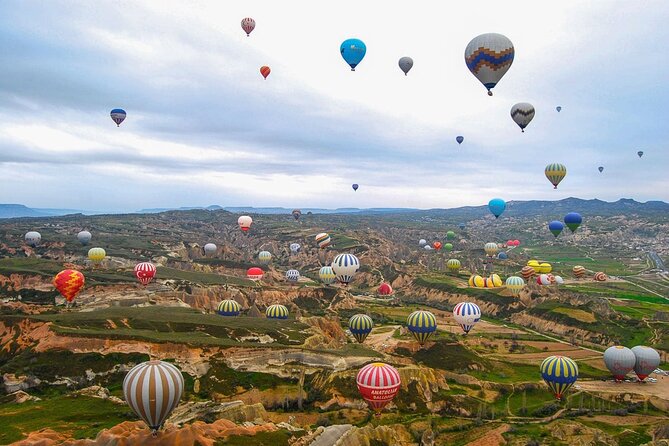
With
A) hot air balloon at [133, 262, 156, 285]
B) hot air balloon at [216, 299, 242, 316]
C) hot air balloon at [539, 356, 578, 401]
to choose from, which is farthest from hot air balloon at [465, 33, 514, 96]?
hot air balloon at [133, 262, 156, 285]

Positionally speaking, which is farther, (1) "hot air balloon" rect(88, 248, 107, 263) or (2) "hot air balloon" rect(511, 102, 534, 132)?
(1) "hot air balloon" rect(88, 248, 107, 263)

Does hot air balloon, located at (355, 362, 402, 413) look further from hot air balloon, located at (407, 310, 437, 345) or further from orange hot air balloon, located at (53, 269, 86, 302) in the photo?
orange hot air balloon, located at (53, 269, 86, 302)

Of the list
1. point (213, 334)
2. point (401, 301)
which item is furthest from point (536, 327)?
point (213, 334)

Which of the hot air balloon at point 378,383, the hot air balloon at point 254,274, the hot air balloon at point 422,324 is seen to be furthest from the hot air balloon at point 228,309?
the hot air balloon at point 254,274

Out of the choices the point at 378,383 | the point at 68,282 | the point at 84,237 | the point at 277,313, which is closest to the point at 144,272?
the point at 68,282

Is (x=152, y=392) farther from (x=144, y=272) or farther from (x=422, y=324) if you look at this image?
(x=144, y=272)

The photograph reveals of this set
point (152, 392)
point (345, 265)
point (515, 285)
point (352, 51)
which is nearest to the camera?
point (152, 392)
